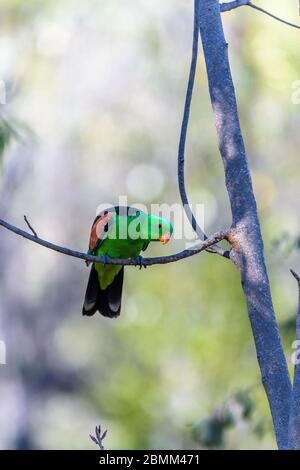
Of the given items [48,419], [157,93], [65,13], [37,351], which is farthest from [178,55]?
[48,419]

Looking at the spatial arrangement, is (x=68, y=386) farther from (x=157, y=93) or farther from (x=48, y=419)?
(x=157, y=93)

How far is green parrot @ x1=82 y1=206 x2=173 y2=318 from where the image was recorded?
5.63 metres

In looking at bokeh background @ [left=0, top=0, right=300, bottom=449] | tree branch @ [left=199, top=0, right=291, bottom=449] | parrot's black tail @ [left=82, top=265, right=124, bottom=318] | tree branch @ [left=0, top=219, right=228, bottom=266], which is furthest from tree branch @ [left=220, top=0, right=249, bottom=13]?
bokeh background @ [left=0, top=0, right=300, bottom=449]

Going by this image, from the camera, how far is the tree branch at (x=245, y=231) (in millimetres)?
3309

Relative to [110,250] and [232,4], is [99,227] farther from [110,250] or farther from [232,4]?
[232,4]

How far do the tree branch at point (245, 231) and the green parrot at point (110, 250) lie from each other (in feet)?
6.03

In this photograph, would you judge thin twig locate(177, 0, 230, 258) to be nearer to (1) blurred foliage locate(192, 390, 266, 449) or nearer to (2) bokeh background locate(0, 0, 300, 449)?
(1) blurred foliage locate(192, 390, 266, 449)

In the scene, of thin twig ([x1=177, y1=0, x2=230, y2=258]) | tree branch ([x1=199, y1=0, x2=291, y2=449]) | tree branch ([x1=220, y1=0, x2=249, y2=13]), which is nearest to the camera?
tree branch ([x1=199, y1=0, x2=291, y2=449])

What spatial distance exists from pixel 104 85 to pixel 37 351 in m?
5.70

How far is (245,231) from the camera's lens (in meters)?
3.53

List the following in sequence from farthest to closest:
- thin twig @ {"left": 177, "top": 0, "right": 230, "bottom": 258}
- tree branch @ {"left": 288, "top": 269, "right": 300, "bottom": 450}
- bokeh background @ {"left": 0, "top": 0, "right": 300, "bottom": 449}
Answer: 1. bokeh background @ {"left": 0, "top": 0, "right": 300, "bottom": 449}
2. thin twig @ {"left": 177, "top": 0, "right": 230, "bottom": 258}
3. tree branch @ {"left": 288, "top": 269, "right": 300, "bottom": 450}

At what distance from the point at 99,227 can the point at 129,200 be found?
10233 mm

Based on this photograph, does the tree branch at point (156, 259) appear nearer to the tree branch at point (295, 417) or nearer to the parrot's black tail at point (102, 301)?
the tree branch at point (295, 417)

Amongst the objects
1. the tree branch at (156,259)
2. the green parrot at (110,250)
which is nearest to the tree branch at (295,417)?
the tree branch at (156,259)
